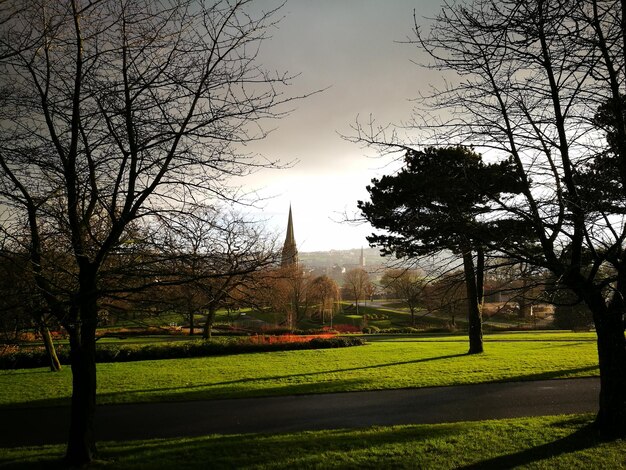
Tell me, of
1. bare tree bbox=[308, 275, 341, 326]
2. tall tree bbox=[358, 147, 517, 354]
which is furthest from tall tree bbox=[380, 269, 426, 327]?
bare tree bbox=[308, 275, 341, 326]

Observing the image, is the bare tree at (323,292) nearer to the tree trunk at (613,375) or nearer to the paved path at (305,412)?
the paved path at (305,412)

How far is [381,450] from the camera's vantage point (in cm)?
691

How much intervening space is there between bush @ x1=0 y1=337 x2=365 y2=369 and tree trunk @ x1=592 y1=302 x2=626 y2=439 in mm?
16692

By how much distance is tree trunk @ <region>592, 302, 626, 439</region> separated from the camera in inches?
278

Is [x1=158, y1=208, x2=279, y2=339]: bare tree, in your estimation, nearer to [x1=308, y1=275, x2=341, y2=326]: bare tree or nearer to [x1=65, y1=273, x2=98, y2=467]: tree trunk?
[x1=65, y1=273, x2=98, y2=467]: tree trunk

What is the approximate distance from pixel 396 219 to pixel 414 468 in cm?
403

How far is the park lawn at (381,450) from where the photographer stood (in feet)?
20.7

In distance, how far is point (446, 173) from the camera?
306 inches

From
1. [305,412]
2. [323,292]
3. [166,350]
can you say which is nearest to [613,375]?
[305,412]

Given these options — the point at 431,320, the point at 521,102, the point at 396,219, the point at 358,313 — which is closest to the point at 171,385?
the point at 396,219

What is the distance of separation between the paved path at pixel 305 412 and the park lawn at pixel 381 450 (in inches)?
39.2

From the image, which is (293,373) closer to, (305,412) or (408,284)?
(305,412)

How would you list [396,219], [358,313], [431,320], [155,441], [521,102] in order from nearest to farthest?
[521,102] < [396,219] < [155,441] < [431,320] < [358,313]

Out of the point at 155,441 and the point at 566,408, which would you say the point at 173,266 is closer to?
the point at 155,441
